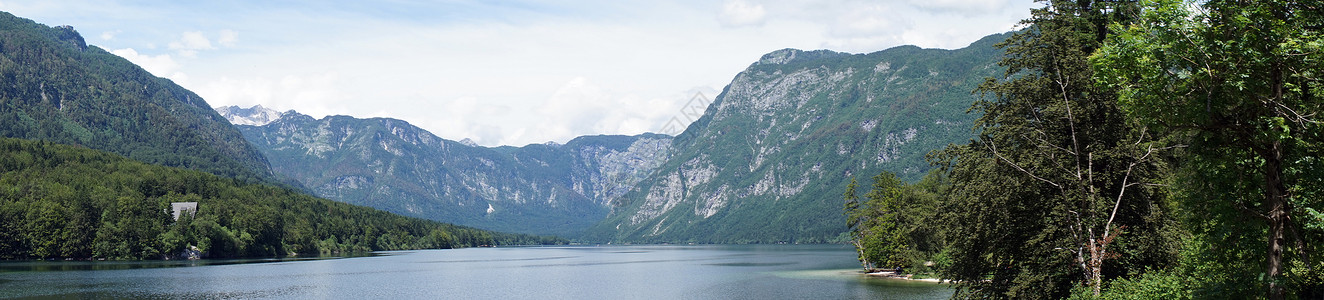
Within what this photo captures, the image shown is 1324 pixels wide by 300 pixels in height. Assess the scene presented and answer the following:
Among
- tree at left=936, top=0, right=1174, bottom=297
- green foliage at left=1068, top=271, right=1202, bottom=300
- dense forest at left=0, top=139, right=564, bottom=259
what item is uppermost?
dense forest at left=0, top=139, right=564, bottom=259

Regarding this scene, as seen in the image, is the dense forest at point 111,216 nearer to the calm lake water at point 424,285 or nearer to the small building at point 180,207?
the small building at point 180,207

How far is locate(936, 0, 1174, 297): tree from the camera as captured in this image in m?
33.5

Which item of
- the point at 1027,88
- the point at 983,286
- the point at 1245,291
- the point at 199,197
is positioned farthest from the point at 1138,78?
the point at 199,197

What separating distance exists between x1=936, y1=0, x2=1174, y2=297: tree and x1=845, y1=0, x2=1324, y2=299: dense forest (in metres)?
0.07

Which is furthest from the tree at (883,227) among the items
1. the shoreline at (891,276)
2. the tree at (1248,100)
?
the tree at (1248,100)

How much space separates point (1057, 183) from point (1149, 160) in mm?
3324

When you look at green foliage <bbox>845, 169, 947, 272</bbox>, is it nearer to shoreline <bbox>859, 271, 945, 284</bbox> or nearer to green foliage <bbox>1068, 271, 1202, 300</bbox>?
shoreline <bbox>859, 271, 945, 284</bbox>

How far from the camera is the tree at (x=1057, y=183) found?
3347 centimetres

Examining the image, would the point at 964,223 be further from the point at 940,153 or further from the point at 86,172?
the point at 86,172

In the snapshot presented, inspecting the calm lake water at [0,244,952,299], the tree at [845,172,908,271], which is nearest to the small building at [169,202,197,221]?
the calm lake water at [0,244,952,299]

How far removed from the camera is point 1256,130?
68.9 feet

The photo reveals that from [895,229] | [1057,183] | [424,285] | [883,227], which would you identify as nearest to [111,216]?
[424,285]

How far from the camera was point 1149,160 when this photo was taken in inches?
1321

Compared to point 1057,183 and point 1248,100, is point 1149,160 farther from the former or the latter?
point 1248,100
